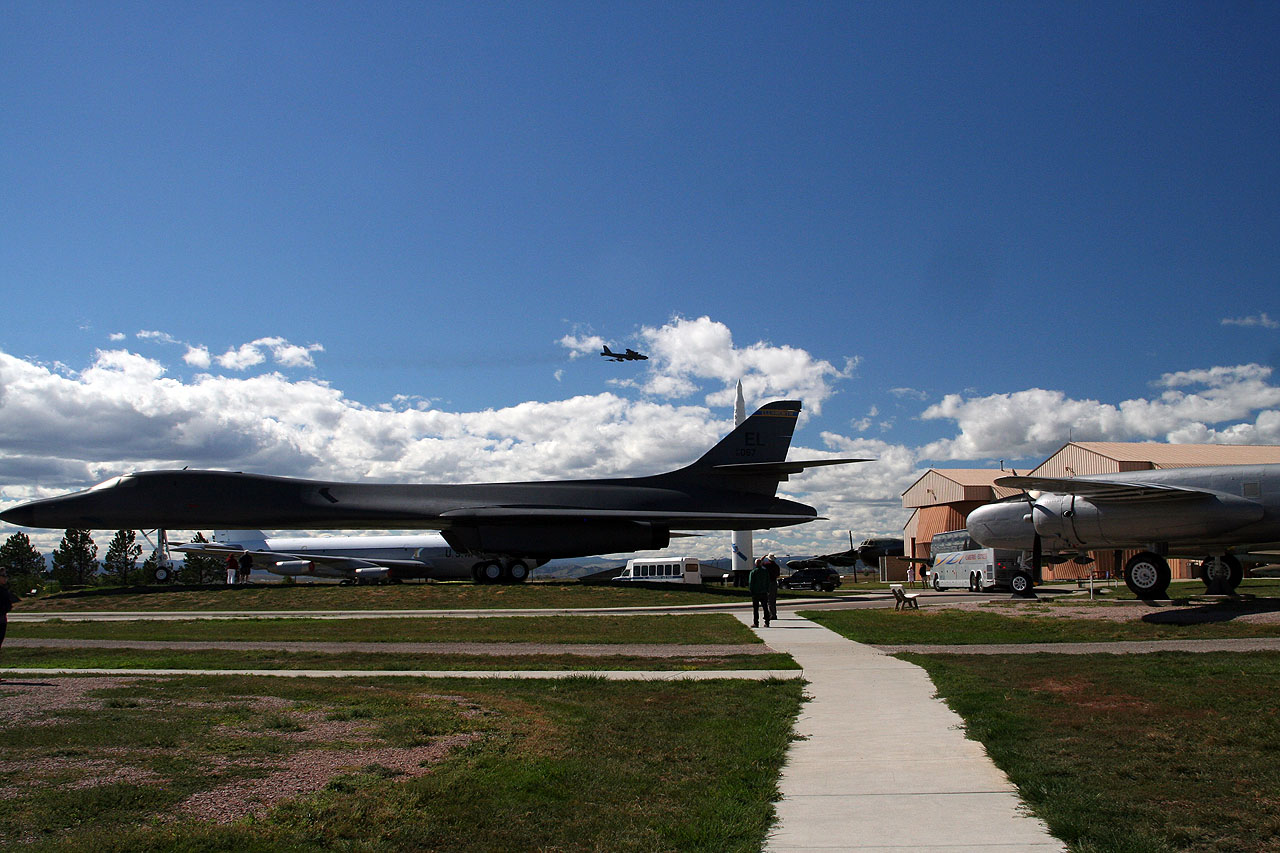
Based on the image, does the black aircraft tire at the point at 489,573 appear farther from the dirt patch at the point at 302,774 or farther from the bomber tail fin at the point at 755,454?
the dirt patch at the point at 302,774

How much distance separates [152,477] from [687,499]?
19649 millimetres

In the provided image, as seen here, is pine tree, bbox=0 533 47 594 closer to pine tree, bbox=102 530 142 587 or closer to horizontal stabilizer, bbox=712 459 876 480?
pine tree, bbox=102 530 142 587

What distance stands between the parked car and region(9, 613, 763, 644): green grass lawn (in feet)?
77.4

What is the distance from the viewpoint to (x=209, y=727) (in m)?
6.87

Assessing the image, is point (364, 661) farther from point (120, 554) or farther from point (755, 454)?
point (120, 554)

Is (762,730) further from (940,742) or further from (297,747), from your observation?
(297,747)

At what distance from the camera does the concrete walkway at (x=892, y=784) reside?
4.57 metres

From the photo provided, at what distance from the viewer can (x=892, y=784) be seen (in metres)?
5.67

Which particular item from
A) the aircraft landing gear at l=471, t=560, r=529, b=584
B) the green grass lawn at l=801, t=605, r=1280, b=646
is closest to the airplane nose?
the green grass lawn at l=801, t=605, r=1280, b=646

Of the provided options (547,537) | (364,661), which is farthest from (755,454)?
(364,661)

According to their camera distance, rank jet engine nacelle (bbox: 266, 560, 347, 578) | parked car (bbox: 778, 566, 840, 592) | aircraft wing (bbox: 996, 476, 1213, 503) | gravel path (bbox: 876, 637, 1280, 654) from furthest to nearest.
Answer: jet engine nacelle (bbox: 266, 560, 347, 578) < parked car (bbox: 778, 566, 840, 592) < aircraft wing (bbox: 996, 476, 1213, 503) < gravel path (bbox: 876, 637, 1280, 654)

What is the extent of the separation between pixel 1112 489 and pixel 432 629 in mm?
14730

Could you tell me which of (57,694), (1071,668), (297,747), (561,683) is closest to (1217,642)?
(1071,668)

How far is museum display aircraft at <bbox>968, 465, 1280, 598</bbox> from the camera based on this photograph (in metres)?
18.0
